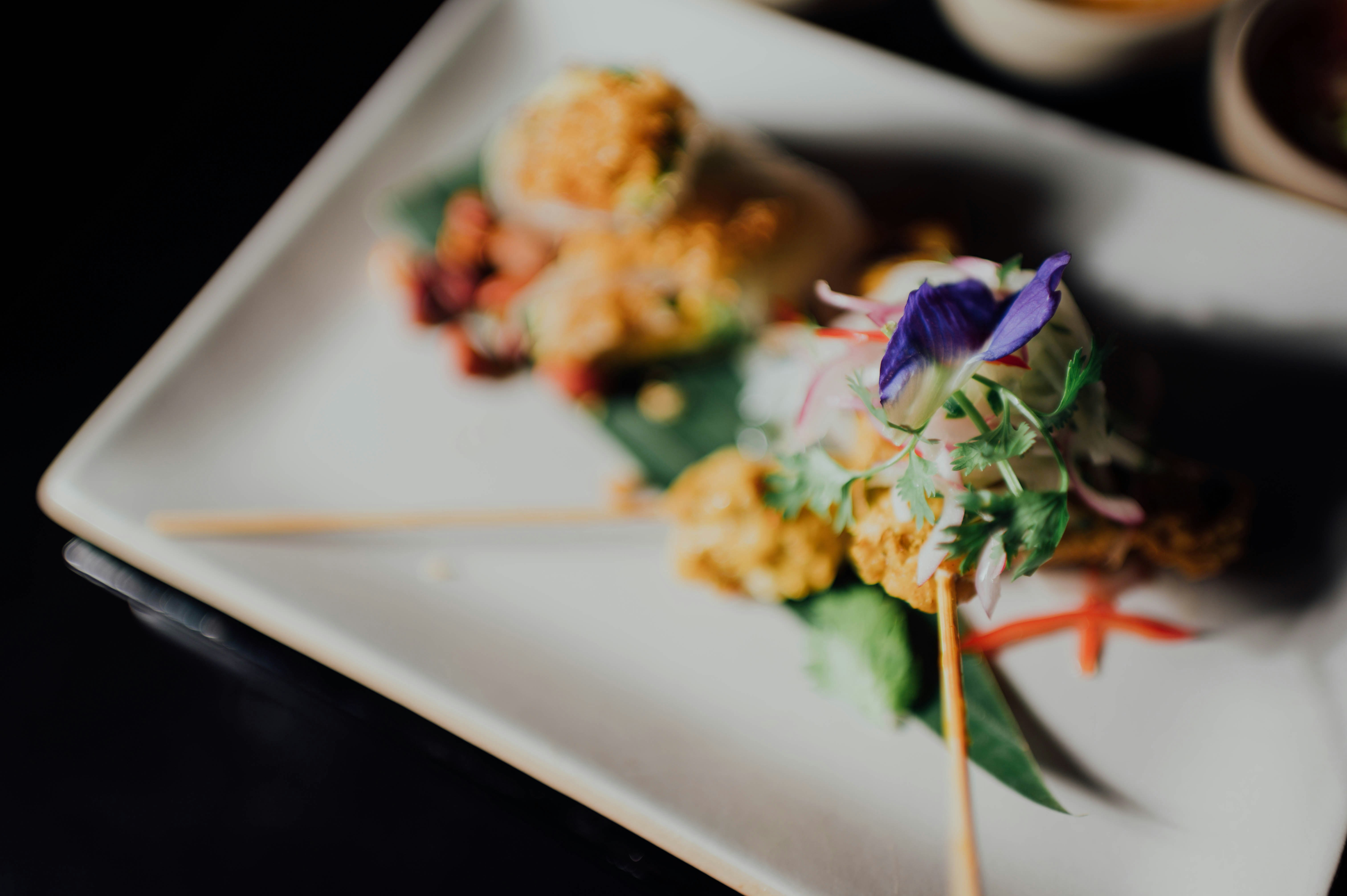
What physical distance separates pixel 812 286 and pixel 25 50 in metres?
1.73

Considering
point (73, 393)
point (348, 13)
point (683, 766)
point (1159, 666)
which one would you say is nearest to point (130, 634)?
point (73, 393)

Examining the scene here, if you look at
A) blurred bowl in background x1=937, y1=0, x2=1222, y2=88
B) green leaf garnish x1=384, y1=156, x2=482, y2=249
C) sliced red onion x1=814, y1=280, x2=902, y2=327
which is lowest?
green leaf garnish x1=384, y1=156, x2=482, y2=249

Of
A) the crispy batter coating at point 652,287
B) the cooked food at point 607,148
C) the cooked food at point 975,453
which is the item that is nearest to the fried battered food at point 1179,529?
the cooked food at point 975,453

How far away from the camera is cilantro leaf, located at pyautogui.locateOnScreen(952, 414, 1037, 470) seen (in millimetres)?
898

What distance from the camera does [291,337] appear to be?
1549 mm

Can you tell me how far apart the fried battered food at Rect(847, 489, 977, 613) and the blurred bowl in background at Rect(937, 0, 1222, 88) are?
84 cm

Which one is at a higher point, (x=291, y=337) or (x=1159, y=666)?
(x=1159, y=666)

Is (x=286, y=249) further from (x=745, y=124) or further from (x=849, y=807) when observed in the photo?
(x=849, y=807)

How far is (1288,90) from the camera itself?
1395 mm

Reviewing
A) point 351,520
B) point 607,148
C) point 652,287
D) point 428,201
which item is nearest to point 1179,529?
point 652,287

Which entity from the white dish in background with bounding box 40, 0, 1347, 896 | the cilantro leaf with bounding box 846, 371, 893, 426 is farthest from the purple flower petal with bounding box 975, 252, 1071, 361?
the white dish in background with bounding box 40, 0, 1347, 896

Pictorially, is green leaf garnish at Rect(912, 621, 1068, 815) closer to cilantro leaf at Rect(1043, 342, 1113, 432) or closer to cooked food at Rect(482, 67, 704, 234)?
cilantro leaf at Rect(1043, 342, 1113, 432)

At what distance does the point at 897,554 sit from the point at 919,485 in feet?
0.39

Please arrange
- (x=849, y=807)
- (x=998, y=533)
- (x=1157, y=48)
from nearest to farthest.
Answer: (x=998, y=533), (x=849, y=807), (x=1157, y=48)
